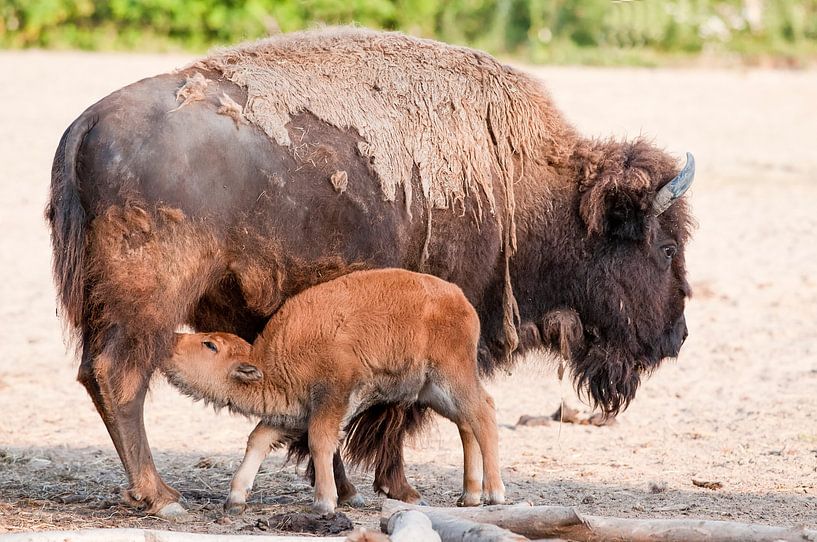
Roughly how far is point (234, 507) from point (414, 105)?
7.33 feet

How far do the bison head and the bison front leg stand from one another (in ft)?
7.62

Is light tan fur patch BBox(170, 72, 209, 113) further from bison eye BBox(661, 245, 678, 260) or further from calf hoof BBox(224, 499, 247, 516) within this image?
bison eye BBox(661, 245, 678, 260)

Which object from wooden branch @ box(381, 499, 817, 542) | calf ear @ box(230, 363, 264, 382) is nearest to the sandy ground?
calf ear @ box(230, 363, 264, 382)

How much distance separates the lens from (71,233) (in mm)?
5777

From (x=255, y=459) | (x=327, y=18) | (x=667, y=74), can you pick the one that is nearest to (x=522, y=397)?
(x=255, y=459)

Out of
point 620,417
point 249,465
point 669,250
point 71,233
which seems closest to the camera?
point 71,233

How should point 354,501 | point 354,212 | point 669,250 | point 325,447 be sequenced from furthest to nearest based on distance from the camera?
point 669,250 → point 354,501 → point 354,212 → point 325,447

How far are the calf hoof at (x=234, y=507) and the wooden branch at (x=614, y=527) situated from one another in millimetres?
1266

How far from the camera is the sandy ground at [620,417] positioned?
21.7ft

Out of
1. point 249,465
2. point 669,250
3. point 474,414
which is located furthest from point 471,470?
point 669,250

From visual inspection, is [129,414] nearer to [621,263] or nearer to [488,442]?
[488,442]

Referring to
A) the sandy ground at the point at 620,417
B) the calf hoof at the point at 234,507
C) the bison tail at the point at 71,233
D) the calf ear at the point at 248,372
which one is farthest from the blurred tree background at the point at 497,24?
the calf hoof at the point at 234,507

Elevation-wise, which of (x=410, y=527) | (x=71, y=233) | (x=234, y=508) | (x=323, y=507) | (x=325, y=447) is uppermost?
(x=71, y=233)

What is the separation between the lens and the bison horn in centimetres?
685
